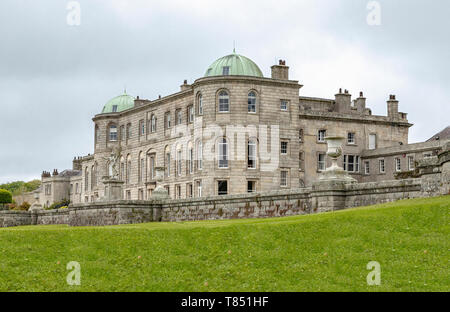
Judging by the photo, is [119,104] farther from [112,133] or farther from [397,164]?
[397,164]

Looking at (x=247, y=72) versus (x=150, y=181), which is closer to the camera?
(x=247, y=72)

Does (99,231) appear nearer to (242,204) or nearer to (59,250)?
(59,250)

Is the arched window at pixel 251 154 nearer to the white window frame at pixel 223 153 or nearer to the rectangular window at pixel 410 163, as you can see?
the white window frame at pixel 223 153

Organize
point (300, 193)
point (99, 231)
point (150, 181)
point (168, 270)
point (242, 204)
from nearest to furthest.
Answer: point (168, 270) < point (99, 231) < point (300, 193) < point (242, 204) < point (150, 181)

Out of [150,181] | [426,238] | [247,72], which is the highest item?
[247,72]

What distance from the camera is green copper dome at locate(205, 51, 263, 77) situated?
55.7 metres

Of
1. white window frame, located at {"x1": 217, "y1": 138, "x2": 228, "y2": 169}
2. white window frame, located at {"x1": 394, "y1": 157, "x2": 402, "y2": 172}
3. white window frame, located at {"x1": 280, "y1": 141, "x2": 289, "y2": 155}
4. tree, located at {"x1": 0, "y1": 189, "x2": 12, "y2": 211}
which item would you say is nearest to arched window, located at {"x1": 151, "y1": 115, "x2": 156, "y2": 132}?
white window frame, located at {"x1": 217, "y1": 138, "x2": 228, "y2": 169}

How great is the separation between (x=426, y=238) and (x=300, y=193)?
1096 cm

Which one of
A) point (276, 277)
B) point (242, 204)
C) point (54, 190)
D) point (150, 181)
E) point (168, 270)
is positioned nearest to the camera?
point (276, 277)

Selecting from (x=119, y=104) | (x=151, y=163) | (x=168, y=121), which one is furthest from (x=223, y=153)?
(x=119, y=104)

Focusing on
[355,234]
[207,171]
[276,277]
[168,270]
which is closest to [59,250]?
[168,270]

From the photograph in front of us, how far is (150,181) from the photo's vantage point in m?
64.1

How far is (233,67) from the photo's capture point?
55844mm
